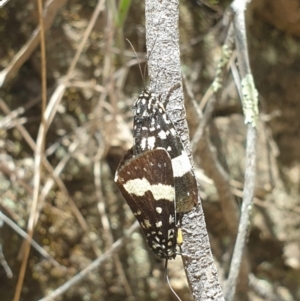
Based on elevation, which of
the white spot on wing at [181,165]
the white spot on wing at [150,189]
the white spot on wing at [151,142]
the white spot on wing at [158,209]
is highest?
the white spot on wing at [151,142]

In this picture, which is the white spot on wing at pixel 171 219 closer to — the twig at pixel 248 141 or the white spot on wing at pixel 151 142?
the white spot on wing at pixel 151 142

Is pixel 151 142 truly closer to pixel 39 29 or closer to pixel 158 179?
pixel 158 179

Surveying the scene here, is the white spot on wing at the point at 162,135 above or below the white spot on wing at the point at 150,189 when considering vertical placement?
above

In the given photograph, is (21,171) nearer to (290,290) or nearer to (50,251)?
(50,251)

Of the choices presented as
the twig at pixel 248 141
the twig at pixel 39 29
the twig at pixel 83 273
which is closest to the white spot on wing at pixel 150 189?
the twig at pixel 248 141

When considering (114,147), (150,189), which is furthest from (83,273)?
(150,189)

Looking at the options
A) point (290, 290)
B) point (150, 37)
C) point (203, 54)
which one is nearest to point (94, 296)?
point (290, 290)

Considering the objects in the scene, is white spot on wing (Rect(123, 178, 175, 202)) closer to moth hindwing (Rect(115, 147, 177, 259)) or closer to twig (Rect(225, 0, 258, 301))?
moth hindwing (Rect(115, 147, 177, 259))

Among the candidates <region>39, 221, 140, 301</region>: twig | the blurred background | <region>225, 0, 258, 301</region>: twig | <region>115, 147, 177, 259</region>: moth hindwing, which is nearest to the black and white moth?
<region>115, 147, 177, 259</region>: moth hindwing
